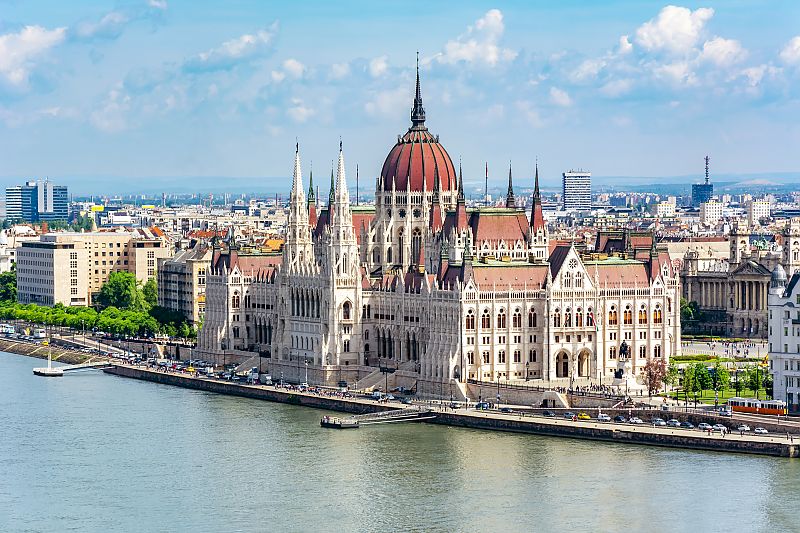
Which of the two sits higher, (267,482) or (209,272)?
(209,272)

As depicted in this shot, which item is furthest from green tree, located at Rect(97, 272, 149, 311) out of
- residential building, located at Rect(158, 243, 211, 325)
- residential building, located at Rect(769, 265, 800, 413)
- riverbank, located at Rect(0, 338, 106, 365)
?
residential building, located at Rect(769, 265, 800, 413)

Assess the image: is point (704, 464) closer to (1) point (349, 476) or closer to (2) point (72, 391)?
(1) point (349, 476)

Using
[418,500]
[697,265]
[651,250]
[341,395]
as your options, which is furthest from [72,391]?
[697,265]

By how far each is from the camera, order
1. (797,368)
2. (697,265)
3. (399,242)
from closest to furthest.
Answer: (797,368), (399,242), (697,265)

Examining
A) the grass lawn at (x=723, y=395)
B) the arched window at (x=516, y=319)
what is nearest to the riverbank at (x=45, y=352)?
the arched window at (x=516, y=319)

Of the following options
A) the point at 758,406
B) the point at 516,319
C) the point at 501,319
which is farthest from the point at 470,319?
the point at 758,406

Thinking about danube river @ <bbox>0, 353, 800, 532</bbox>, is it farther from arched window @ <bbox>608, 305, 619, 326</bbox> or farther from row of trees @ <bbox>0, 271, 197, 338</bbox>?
row of trees @ <bbox>0, 271, 197, 338</bbox>
